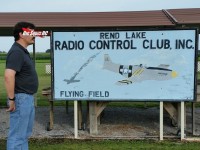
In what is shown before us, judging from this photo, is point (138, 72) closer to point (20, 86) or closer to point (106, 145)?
point (106, 145)

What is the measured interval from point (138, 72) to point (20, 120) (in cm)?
316

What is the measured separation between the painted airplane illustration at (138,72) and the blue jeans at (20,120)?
279 cm

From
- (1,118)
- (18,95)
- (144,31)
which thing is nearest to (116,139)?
(144,31)

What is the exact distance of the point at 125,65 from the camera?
7.41 metres

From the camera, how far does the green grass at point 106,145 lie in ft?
22.3

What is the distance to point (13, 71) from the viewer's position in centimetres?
459

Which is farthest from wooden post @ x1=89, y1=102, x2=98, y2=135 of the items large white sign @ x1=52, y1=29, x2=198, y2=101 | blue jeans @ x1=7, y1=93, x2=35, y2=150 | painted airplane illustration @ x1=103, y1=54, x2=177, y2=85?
blue jeans @ x1=7, y1=93, x2=35, y2=150

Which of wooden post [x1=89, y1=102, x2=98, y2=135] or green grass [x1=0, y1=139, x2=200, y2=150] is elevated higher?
wooden post [x1=89, y1=102, x2=98, y2=135]

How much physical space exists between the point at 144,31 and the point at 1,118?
15.4ft

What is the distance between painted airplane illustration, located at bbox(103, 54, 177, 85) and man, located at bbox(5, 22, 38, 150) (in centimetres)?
274

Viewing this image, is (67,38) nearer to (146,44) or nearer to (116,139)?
(146,44)

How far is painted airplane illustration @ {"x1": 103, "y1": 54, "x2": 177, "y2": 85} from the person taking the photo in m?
7.35

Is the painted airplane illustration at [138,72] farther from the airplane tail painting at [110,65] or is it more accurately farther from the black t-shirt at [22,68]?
the black t-shirt at [22,68]

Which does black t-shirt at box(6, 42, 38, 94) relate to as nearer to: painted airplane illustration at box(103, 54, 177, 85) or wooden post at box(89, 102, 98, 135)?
painted airplane illustration at box(103, 54, 177, 85)
